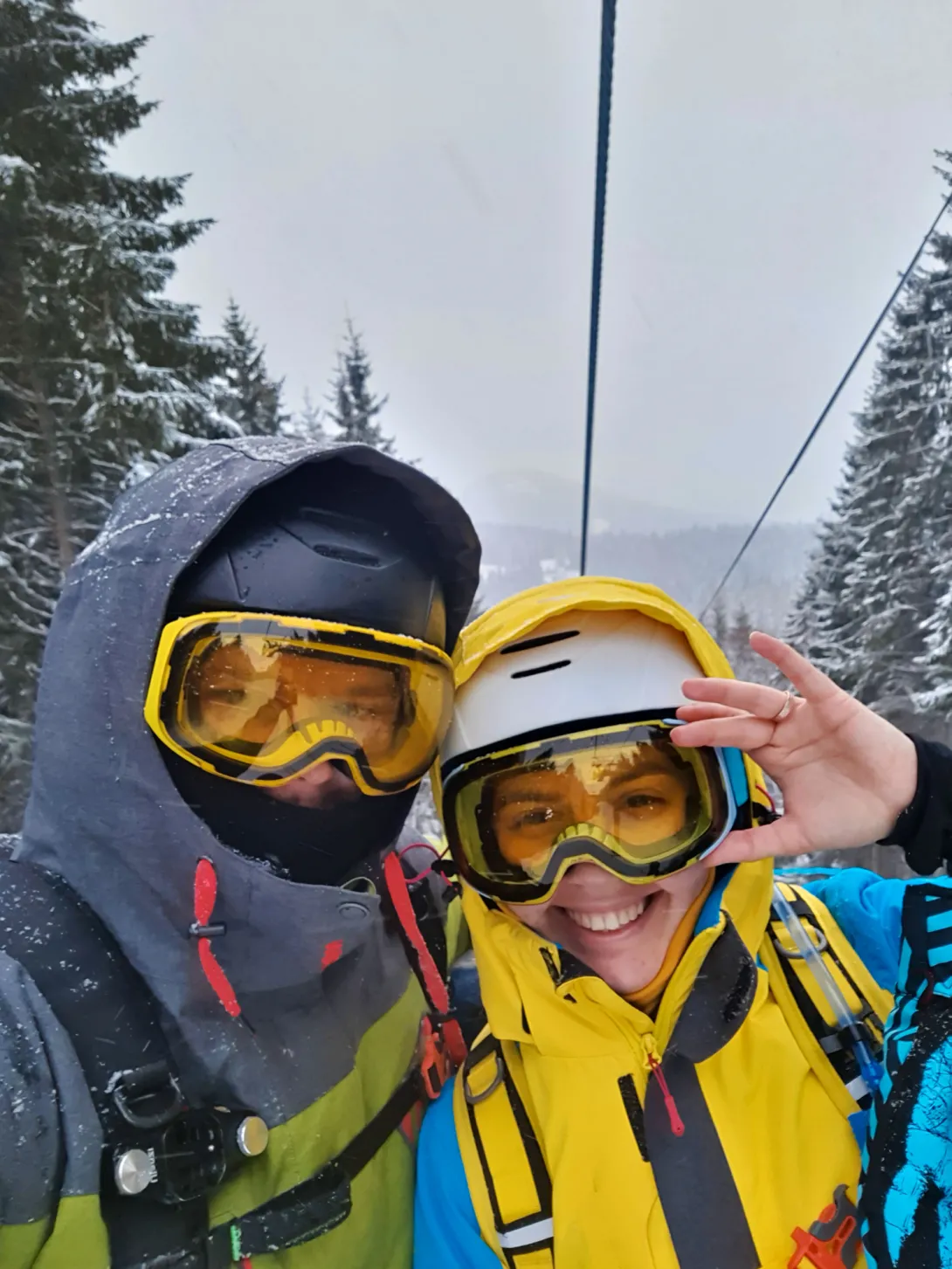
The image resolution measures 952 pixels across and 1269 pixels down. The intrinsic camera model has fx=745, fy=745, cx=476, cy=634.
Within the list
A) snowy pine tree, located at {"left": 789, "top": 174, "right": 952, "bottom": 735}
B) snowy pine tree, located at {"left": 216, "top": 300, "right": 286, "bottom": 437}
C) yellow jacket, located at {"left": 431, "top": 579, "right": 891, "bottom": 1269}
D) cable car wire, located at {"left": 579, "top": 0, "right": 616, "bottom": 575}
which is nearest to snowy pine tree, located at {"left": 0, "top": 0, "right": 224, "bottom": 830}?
snowy pine tree, located at {"left": 216, "top": 300, "right": 286, "bottom": 437}

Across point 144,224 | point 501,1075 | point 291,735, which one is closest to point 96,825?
point 291,735

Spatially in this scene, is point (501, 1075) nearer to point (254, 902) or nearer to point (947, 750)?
point (254, 902)

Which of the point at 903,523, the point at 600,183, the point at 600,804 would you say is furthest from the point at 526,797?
the point at 903,523

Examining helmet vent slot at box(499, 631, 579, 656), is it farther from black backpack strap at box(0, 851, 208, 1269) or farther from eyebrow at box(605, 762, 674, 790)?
black backpack strap at box(0, 851, 208, 1269)

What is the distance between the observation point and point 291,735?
78.8 inches

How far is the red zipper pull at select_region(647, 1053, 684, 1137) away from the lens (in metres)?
1.82

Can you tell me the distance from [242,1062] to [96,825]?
639 mm

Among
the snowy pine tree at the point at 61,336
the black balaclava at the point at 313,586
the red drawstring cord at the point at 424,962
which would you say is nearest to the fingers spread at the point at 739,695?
the black balaclava at the point at 313,586

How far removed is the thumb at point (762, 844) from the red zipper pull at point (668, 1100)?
523 millimetres

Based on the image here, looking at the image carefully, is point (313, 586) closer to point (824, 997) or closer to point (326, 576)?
point (326, 576)

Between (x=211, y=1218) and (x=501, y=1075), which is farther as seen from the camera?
(x=501, y=1075)

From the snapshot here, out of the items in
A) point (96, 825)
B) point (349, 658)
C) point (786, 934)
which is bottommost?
point (786, 934)

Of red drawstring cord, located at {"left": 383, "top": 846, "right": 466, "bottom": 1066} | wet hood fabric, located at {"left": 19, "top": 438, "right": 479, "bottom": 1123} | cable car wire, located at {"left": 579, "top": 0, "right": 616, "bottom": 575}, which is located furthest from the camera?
cable car wire, located at {"left": 579, "top": 0, "right": 616, "bottom": 575}

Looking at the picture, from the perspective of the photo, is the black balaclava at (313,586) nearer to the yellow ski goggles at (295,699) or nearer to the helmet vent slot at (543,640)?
the yellow ski goggles at (295,699)
